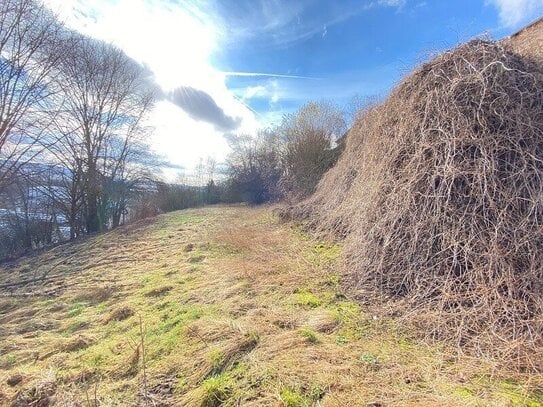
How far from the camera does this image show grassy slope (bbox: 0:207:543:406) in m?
2.16

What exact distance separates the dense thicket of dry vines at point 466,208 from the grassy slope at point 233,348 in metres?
0.48

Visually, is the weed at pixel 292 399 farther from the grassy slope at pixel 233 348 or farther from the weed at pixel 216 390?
the weed at pixel 216 390

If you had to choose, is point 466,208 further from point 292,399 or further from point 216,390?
point 216,390

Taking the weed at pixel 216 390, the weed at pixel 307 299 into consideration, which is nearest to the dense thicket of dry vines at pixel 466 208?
the weed at pixel 307 299

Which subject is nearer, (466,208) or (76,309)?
(466,208)

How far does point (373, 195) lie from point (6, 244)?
22733 mm

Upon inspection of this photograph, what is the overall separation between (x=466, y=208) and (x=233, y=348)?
3.09 meters

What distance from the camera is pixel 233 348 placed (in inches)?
109

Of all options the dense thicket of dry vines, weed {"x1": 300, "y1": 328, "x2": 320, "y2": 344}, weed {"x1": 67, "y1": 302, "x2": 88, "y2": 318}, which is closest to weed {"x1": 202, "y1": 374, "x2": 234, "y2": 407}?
weed {"x1": 300, "y1": 328, "x2": 320, "y2": 344}

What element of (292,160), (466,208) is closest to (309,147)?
(292,160)

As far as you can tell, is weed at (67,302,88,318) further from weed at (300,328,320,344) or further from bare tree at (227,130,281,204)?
bare tree at (227,130,281,204)

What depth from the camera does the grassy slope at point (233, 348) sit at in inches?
85.2

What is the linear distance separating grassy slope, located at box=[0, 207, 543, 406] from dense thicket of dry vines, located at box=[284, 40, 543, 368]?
48 cm

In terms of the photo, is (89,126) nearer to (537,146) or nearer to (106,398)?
(106,398)
